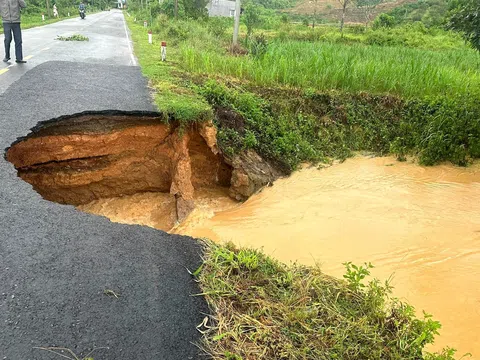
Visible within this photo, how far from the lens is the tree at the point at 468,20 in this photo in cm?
684

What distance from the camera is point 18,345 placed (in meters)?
2.34

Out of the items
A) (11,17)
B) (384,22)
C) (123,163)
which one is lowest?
(123,163)

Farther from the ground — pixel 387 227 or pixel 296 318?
pixel 296 318

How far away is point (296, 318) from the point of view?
9.13 ft

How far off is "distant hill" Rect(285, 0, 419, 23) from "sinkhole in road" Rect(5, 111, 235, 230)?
33.6 m

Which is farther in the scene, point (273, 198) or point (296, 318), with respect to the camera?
point (273, 198)

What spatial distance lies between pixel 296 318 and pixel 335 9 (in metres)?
48.6

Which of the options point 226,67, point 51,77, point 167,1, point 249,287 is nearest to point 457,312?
point 249,287

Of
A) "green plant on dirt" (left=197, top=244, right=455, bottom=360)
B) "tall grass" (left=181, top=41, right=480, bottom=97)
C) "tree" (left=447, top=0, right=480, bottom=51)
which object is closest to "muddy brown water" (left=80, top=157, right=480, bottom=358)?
"green plant on dirt" (left=197, top=244, right=455, bottom=360)

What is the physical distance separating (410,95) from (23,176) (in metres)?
8.19

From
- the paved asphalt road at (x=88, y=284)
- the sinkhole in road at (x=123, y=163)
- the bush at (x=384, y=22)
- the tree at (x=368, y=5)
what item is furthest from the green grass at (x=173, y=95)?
the tree at (x=368, y=5)

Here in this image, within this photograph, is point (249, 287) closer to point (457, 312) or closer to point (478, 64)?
point (457, 312)

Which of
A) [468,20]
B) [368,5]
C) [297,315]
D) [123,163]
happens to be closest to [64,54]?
[123,163]

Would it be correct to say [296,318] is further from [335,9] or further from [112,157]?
[335,9]
